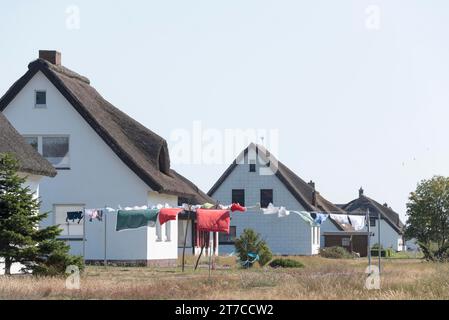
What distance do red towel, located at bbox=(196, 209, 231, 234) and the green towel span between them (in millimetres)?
2668

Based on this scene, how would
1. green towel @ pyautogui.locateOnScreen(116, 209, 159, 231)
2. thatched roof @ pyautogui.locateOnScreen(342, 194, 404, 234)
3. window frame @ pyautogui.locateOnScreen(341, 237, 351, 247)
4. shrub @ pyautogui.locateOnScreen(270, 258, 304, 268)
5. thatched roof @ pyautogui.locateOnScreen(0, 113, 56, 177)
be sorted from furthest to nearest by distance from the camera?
thatched roof @ pyautogui.locateOnScreen(342, 194, 404, 234) → window frame @ pyautogui.locateOnScreen(341, 237, 351, 247) → shrub @ pyautogui.locateOnScreen(270, 258, 304, 268) → green towel @ pyautogui.locateOnScreen(116, 209, 159, 231) → thatched roof @ pyautogui.locateOnScreen(0, 113, 56, 177)

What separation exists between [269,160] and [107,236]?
93.8 ft

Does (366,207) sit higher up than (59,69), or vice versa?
(59,69)

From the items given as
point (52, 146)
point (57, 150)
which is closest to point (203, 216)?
point (57, 150)

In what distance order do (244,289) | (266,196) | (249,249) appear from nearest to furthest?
1. (244,289)
2. (249,249)
3. (266,196)

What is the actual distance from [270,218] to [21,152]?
3622 cm

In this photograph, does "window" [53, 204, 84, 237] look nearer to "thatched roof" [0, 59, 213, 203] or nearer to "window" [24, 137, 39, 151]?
"window" [24, 137, 39, 151]

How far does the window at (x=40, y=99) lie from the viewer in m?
41.0

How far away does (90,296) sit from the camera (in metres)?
21.0

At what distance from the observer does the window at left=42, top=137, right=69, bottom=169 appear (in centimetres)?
4075

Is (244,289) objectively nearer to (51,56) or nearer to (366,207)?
(51,56)

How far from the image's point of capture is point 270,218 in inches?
2596

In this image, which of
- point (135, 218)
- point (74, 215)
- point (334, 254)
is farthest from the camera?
point (334, 254)

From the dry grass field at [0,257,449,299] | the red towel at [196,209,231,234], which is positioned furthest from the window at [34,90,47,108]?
the dry grass field at [0,257,449,299]
